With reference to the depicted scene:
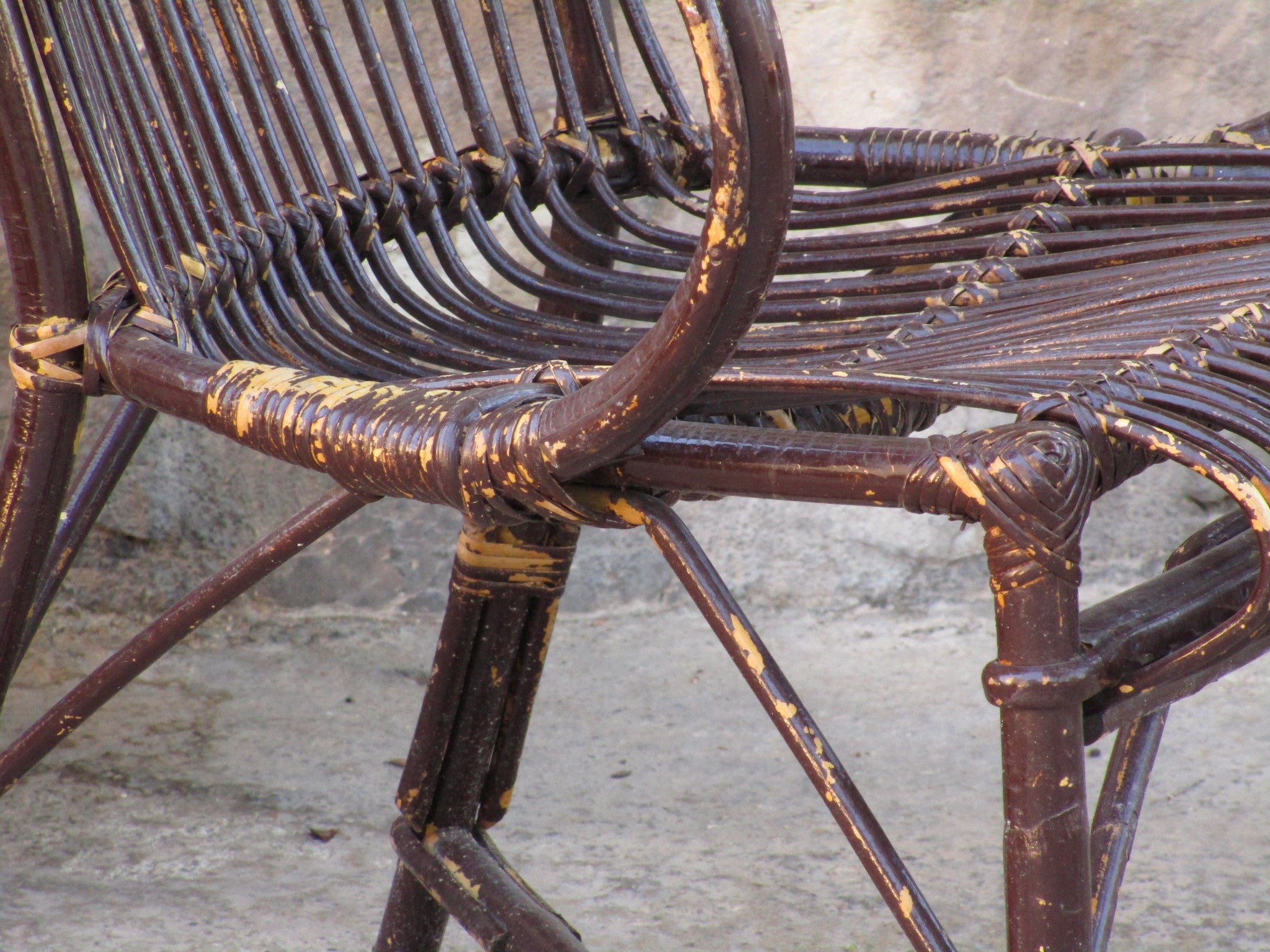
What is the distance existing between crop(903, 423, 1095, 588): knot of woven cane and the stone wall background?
1493mm

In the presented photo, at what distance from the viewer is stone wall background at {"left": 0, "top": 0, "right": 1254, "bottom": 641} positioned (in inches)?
76.0

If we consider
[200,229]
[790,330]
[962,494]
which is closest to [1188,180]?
[790,330]

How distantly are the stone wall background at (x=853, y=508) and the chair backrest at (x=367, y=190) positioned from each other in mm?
907

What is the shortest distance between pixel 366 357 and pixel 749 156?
17.7 inches

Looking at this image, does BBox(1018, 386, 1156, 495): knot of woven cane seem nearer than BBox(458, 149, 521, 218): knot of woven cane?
Yes

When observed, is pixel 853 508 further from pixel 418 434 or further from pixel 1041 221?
pixel 418 434

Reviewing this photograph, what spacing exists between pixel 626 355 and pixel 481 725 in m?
0.47

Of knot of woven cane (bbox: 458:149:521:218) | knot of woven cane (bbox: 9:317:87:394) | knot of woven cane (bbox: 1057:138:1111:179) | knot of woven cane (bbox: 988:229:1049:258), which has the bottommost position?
knot of woven cane (bbox: 9:317:87:394)

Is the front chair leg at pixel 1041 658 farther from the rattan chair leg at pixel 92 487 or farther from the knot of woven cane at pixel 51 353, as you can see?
the rattan chair leg at pixel 92 487

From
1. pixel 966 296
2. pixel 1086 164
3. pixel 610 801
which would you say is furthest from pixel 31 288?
pixel 610 801

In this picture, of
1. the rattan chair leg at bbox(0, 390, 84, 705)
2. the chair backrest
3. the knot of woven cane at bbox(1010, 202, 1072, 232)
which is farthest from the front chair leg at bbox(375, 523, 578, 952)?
the knot of woven cane at bbox(1010, 202, 1072, 232)

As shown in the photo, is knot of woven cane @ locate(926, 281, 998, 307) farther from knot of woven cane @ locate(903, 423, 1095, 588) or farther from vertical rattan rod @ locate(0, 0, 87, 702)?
vertical rattan rod @ locate(0, 0, 87, 702)

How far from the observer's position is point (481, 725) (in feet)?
3.25

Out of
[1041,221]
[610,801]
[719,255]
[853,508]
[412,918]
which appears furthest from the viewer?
[853,508]
